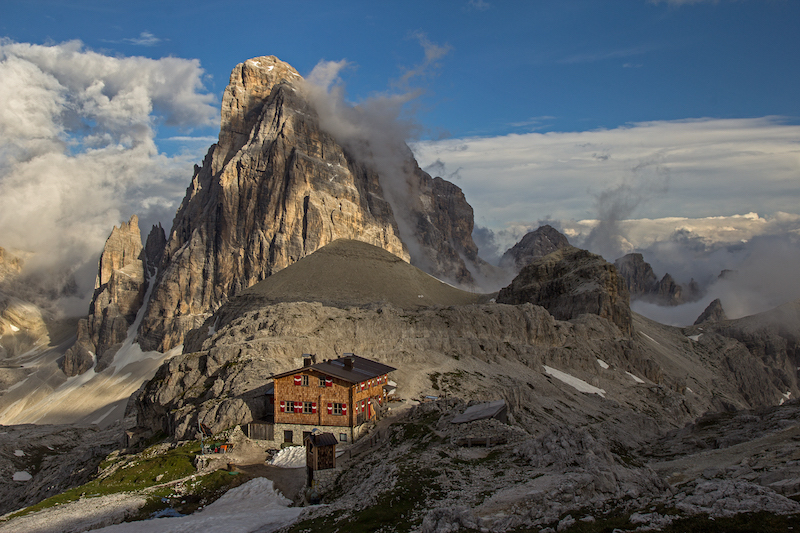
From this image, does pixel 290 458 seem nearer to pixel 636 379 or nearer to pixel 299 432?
pixel 299 432

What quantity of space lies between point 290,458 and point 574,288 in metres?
134

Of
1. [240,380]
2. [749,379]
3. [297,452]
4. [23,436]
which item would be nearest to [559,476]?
[297,452]

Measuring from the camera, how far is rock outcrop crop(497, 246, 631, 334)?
519 feet

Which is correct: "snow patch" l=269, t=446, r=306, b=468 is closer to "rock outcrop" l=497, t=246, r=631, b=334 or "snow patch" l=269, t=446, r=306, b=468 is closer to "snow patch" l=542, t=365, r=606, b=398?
"snow patch" l=542, t=365, r=606, b=398

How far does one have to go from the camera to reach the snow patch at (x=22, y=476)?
91688 millimetres

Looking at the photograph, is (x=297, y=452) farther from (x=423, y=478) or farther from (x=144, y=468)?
(x=423, y=478)

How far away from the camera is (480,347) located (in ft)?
328

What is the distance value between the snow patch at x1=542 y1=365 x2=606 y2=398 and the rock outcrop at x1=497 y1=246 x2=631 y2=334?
171 feet

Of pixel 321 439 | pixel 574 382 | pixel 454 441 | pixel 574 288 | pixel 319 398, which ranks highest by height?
pixel 574 288

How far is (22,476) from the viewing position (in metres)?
92.9

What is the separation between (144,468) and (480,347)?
61.2 metres

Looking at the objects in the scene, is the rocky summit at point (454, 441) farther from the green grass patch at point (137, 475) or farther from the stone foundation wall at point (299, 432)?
the stone foundation wall at point (299, 432)

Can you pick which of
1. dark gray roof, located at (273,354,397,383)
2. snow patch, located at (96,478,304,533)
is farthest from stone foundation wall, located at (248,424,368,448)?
snow patch, located at (96,478,304,533)

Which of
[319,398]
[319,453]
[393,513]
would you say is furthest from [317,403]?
[393,513]
